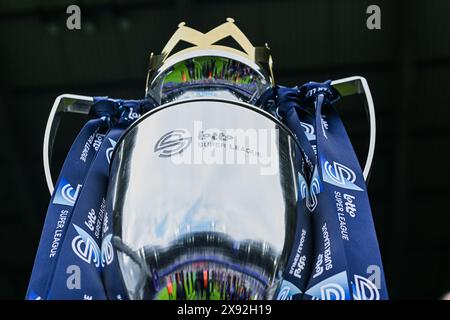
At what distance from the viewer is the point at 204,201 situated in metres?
1.24

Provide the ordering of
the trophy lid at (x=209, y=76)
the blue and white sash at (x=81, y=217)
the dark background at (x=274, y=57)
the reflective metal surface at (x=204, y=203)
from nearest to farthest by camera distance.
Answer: the reflective metal surface at (x=204, y=203) → the blue and white sash at (x=81, y=217) → the trophy lid at (x=209, y=76) → the dark background at (x=274, y=57)

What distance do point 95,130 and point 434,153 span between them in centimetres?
425

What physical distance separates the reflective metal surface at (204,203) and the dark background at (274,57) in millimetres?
3317

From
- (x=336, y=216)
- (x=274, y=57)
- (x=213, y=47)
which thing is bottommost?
(x=336, y=216)

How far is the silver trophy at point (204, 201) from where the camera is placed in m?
1.20

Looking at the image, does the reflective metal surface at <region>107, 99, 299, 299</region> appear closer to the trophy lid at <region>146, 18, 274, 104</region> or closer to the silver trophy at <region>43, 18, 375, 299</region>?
the silver trophy at <region>43, 18, 375, 299</region>

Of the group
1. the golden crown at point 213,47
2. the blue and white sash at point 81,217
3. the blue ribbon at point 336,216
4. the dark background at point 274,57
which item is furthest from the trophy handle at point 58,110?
the dark background at point 274,57

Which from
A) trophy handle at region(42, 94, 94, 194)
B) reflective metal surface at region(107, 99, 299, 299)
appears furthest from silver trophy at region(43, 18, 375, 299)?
trophy handle at region(42, 94, 94, 194)

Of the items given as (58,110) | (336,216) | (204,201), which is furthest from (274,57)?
(204,201)

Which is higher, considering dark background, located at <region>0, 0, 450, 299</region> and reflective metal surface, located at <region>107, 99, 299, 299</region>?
dark background, located at <region>0, 0, 450, 299</region>

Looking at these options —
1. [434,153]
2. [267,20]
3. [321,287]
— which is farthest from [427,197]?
[321,287]

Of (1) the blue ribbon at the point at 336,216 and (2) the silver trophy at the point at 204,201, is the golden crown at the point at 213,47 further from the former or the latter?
(2) the silver trophy at the point at 204,201

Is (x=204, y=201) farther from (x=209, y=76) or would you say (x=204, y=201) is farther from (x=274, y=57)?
(x=274, y=57)

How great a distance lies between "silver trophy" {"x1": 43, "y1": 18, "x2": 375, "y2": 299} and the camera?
120cm
